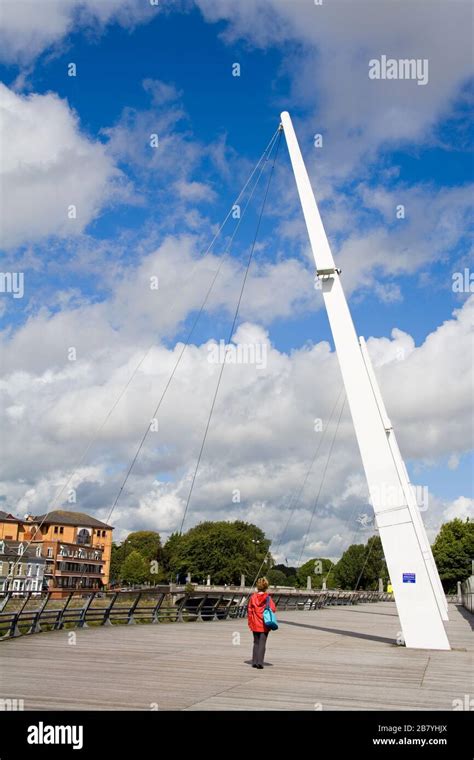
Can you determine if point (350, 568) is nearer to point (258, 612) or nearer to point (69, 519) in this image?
point (69, 519)

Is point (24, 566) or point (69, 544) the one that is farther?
point (69, 544)

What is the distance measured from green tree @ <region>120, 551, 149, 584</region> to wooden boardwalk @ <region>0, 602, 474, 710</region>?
13462 centimetres

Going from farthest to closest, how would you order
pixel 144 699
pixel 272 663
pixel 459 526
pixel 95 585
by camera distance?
pixel 95 585, pixel 459 526, pixel 272 663, pixel 144 699

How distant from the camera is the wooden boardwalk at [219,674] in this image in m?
8.72

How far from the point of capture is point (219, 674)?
11.4m

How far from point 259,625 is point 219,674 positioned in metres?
1.37

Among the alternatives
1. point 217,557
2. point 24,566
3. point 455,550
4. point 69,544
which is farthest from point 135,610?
point 69,544

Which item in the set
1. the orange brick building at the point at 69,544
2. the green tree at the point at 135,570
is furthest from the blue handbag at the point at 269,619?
the green tree at the point at 135,570

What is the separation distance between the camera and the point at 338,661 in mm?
14125

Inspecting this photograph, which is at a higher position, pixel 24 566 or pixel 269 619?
pixel 269 619

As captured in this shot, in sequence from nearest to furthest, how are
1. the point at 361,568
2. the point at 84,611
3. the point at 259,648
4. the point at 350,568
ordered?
the point at 259,648 → the point at 84,611 → the point at 361,568 → the point at 350,568
